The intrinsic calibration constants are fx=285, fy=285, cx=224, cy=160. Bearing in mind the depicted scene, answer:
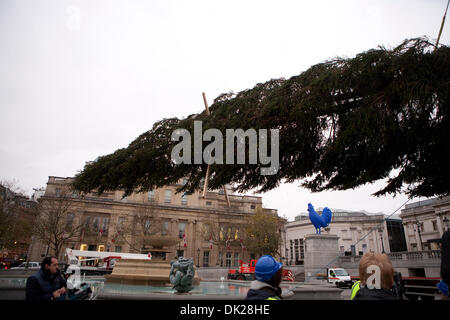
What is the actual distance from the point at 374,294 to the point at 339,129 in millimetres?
3906

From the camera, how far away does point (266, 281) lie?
2332mm

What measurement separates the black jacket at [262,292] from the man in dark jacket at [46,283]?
11.2ft

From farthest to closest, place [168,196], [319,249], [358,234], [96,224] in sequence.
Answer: [358,234], [168,196], [96,224], [319,249]

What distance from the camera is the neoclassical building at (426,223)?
4534 centimetres

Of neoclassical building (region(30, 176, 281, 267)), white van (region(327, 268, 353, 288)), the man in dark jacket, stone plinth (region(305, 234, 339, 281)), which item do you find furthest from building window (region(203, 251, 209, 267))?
the man in dark jacket

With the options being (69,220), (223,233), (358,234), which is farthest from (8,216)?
(358,234)

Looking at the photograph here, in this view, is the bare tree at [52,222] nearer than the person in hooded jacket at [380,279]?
No

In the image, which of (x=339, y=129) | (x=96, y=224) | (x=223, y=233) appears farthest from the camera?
(x=223, y=233)

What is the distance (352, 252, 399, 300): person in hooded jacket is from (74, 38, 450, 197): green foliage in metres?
3.05

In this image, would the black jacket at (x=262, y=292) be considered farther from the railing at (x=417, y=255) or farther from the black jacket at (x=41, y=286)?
the railing at (x=417, y=255)

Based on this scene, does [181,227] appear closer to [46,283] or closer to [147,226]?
[147,226]

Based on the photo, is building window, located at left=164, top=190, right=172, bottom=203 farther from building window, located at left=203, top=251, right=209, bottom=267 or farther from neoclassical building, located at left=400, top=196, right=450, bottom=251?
neoclassical building, located at left=400, top=196, right=450, bottom=251

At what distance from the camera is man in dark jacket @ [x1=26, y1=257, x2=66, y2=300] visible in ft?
13.2

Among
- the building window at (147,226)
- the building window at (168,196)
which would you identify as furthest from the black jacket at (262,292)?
the building window at (168,196)
